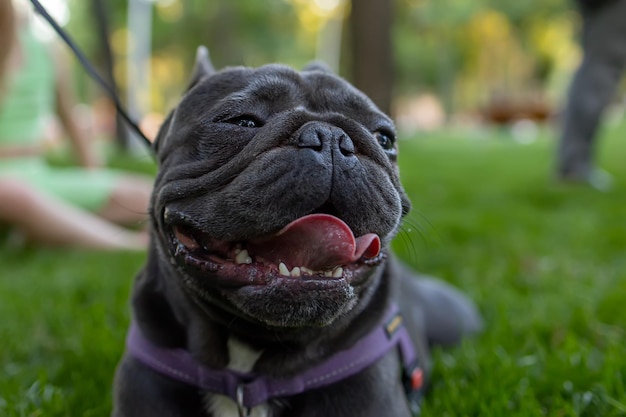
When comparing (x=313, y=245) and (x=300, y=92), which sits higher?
(x=300, y=92)

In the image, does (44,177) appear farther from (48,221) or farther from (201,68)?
(201,68)

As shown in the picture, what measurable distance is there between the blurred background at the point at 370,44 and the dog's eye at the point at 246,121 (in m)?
9.54

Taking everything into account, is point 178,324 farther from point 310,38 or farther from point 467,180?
point 310,38

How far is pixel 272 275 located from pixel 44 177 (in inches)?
176

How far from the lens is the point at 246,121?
1896 mm

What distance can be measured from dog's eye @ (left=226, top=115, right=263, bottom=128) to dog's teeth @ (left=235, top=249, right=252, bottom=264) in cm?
37

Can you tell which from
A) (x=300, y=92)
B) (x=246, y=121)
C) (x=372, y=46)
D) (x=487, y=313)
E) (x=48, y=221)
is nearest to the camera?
(x=246, y=121)

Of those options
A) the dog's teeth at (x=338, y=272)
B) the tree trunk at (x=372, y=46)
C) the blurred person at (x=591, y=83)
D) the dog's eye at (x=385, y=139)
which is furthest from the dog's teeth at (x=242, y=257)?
the tree trunk at (x=372, y=46)

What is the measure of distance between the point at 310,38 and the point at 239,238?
37670 mm

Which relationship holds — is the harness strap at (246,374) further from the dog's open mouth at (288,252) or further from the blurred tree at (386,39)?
the blurred tree at (386,39)

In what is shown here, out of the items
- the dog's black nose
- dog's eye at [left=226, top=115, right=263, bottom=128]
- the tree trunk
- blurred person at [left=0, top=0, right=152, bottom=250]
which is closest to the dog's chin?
the dog's black nose

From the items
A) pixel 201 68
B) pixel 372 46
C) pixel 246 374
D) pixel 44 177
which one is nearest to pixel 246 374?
pixel 246 374

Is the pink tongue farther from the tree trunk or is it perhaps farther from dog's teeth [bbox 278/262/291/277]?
the tree trunk

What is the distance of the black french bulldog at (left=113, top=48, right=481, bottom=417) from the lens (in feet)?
5.39
